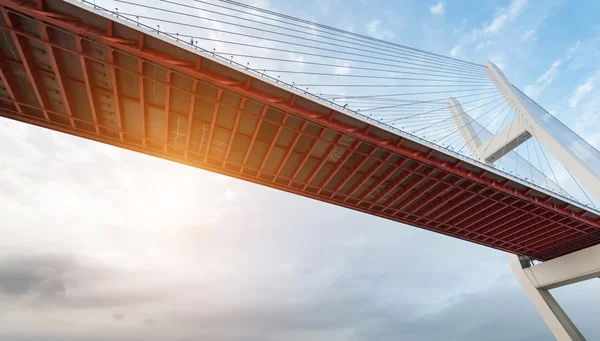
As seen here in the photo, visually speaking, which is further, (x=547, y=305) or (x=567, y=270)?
(x=547, y=305)

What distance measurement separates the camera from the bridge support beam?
31.4 meters

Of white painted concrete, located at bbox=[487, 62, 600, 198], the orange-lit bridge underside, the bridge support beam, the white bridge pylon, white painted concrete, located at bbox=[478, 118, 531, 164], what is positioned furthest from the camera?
the bridge support beam

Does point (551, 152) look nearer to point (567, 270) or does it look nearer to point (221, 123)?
point (567, 270)

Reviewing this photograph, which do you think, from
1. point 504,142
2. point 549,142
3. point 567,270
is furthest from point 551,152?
point 567,270

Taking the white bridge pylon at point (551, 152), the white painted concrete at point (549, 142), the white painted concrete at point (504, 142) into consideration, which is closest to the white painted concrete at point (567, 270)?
the white bridge pylon at point (551, 152)

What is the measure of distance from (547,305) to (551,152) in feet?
60.2

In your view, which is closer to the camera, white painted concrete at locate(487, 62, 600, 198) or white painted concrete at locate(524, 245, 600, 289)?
white painted concrete at locate(487, 62, 600, 198)

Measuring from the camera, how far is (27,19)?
488 inches

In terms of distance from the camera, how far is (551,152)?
25.7 m

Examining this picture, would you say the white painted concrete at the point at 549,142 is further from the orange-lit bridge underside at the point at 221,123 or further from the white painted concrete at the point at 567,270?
the white painted concrete at the point at 567,270

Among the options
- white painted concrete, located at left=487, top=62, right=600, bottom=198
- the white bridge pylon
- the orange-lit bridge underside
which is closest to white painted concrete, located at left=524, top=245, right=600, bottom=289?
the white bridge pylon

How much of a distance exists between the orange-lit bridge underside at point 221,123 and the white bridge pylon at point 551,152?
4782 mm

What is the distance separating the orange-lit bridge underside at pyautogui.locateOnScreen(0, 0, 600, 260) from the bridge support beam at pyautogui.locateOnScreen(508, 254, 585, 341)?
10090 millimetres

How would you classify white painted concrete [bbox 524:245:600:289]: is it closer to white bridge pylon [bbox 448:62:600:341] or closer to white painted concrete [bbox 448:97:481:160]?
white bridge pylon [bbox 448:62:600:341]
